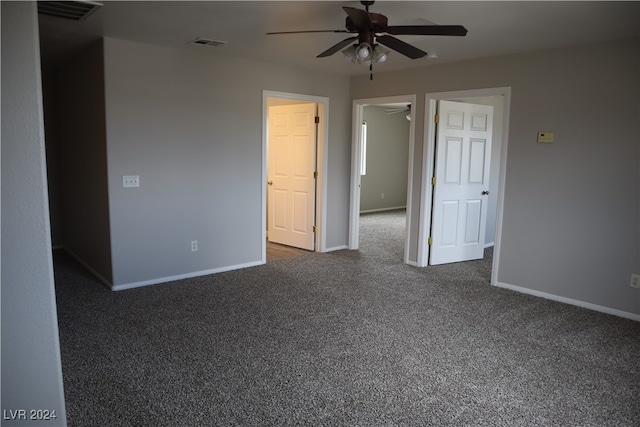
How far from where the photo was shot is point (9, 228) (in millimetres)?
1333

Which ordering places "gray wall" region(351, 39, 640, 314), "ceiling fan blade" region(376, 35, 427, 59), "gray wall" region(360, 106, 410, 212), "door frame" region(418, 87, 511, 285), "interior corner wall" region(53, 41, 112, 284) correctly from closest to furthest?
"ceiling fan blade" region(376, 35, 427, 59)
"gray wall" region(351, 39, 640, 314)
"interior corner wall" region(53, 41, 112, 284)
"door frame" region(418, 87, 511, 285)
"gray wall" region(360, 106, 410, 212)

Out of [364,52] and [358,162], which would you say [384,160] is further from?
[364,52]

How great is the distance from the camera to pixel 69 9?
127 inches

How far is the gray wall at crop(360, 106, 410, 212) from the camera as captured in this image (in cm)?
985

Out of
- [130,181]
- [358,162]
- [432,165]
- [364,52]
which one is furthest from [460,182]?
[130,181]

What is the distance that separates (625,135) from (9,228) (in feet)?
14.1

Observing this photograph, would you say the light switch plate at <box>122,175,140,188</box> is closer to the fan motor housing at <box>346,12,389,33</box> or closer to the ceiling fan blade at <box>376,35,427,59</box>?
the fan motor housing at <box>346,12,389,33</box>

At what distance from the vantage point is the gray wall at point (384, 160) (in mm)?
9852

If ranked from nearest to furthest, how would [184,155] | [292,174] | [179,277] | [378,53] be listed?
[378,53] → [184,155] → [179,277] → [292,174]

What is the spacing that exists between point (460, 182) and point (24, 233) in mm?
4927

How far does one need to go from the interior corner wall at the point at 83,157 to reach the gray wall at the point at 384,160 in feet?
18.5

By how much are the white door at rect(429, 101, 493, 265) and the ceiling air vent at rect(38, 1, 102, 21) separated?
3.61 metres

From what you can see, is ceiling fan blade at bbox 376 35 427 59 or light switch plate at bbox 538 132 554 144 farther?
light switch plate at bbox 538 132 554 144

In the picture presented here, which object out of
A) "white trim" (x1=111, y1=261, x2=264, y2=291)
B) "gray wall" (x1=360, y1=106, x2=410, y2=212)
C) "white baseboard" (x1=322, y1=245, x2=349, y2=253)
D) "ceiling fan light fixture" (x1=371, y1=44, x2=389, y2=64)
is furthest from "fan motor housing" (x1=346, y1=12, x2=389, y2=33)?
"gray wall" (x1=360, y1=106, x2=410, y2=212)
